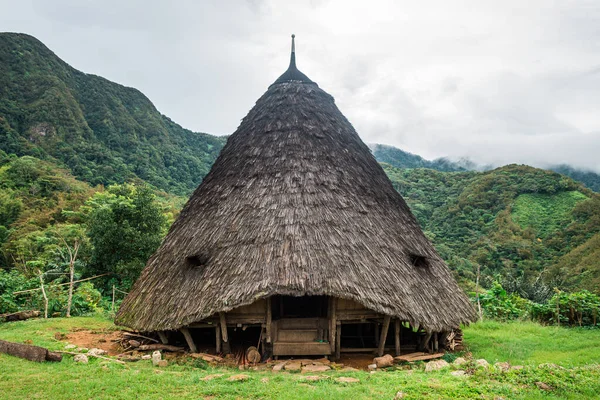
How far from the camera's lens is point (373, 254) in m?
9.23

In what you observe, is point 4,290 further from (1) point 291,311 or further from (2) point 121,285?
(1) point 291,311

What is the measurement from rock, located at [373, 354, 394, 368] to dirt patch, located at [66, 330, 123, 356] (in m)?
6.31

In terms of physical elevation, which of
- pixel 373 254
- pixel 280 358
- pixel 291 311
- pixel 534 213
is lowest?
pixel 280 358

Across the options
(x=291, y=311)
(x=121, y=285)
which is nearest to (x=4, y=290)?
(x=121, y=285)

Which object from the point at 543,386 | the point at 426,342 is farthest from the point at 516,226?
the point at 543,386

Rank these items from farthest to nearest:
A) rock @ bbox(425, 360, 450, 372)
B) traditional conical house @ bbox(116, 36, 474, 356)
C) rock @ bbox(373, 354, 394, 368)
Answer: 1. rock @ bbox(373, 354, 394, 368)
2. traditional conical house @ bbox(116, 36, 474, 356)
3. rock @ bbox(425, 360, 450, 372)

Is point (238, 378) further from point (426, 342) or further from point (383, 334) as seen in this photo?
point (426, 342)

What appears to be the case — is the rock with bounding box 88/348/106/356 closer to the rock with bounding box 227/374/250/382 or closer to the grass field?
the grass field

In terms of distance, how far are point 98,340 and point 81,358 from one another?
9.86 feet

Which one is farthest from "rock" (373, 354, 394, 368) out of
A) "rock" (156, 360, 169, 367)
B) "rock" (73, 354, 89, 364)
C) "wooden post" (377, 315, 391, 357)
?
"rock" (73, 354, 89, 364)

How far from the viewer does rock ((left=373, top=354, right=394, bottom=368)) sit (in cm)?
859

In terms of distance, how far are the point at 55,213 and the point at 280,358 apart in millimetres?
26461

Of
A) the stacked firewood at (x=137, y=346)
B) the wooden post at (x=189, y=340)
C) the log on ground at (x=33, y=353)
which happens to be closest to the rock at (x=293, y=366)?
the wooden post at (x=189, y=340)

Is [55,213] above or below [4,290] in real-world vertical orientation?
above
